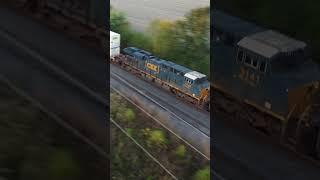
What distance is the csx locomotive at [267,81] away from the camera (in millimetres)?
2033

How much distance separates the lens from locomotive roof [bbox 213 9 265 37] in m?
2.13

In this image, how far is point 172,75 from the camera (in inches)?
89.5

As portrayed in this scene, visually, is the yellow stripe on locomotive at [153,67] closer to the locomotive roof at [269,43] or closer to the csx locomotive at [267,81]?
the csx locomotive at [267,81]

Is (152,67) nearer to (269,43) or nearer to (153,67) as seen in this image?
(153,67)

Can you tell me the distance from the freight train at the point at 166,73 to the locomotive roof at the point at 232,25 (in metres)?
0.24

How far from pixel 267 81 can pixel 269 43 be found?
17cm

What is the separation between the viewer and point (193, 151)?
7.36ft

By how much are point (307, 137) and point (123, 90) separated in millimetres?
891

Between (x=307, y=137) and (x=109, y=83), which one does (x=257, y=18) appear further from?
(x=109, y=83)

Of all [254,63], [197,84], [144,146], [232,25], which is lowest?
[144,146]

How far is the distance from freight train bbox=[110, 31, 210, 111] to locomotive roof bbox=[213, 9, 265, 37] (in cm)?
24

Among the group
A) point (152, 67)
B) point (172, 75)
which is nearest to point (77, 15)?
point (152, 67)

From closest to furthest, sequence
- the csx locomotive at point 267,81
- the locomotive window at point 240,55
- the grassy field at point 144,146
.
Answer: the csx locomotive at point 267,81, the locomotive window at point 240,55, the grassy field at point 144,146

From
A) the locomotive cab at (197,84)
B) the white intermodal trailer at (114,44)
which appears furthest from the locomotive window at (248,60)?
the white intermodal trailer at (114,44)
